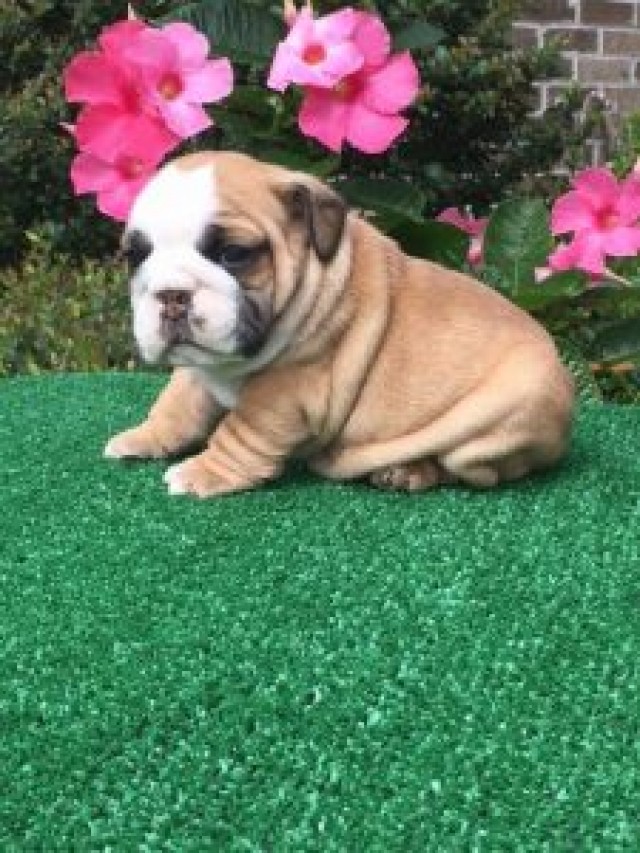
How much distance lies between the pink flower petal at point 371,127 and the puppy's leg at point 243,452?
41.2 inches

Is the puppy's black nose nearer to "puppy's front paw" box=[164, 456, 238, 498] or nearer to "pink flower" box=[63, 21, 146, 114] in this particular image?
"puppy's front paw" box=[164, 456, 238, 498]

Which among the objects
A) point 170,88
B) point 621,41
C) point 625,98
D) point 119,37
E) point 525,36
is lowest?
point 625,98

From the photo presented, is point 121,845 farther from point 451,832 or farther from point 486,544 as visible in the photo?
point 486,544

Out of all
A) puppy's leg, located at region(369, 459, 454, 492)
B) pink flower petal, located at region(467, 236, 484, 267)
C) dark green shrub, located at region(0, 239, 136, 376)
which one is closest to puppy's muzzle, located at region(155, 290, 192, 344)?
puppy's leg, located at region(369, 459, 454, 492)

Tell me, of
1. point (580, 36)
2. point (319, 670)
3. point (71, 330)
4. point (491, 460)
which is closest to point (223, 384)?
point (491, 460)

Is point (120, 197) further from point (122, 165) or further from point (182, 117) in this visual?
point (182, 117)

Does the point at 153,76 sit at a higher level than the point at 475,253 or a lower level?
higher

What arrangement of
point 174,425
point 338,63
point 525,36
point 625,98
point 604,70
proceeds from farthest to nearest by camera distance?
1. point 625,98
2. point 604,70
3. point 525,36
4. point 338,63
5. point 174,425

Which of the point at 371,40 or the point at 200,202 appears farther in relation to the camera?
the point at 371,40

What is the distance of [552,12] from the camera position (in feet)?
22.4

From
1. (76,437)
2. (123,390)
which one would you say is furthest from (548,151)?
(76,437)

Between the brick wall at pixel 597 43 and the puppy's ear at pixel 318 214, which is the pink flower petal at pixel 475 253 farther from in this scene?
the brick wall at pixel 597 43

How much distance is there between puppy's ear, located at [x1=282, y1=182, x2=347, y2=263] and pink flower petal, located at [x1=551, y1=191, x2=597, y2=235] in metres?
1.31

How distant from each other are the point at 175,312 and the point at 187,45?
1.10 m
